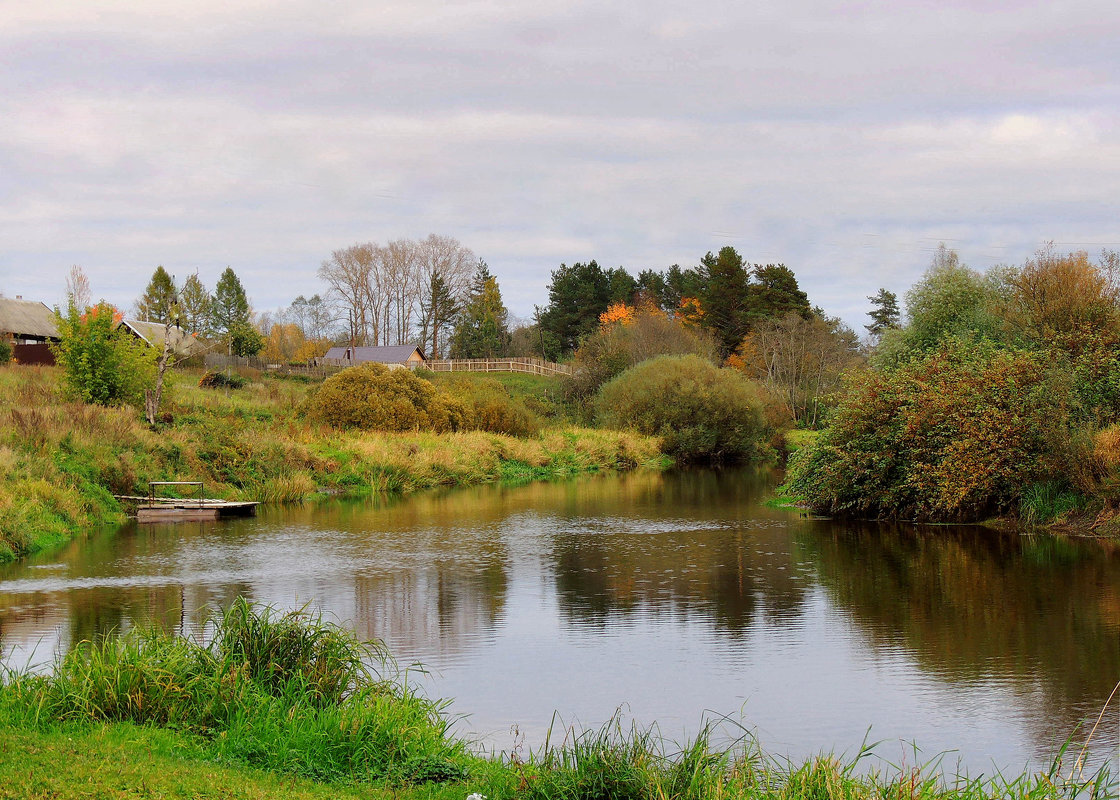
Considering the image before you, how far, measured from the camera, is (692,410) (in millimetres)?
50969

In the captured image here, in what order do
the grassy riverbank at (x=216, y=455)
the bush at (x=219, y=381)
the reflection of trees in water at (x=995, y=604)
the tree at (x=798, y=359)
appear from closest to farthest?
the reflection of trees in water at (x=995, y=604), the grassy riverbank at (x=216, y=455), the bush at (x=219, y=381), the tree at (x=798, y=359)

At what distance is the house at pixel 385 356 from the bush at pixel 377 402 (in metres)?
34.3

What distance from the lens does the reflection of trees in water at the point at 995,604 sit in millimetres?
9844

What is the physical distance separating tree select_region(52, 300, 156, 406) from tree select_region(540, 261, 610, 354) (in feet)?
183

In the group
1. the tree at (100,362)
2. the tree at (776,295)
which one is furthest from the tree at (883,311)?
the tree at (100,362)

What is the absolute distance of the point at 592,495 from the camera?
1281 inches

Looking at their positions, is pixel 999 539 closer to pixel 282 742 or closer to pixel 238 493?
pixel 282 742

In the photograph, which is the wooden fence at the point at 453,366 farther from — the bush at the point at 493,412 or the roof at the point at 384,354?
the bush at the point at 493,412

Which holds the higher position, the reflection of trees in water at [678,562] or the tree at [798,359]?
the tree at [798,359]

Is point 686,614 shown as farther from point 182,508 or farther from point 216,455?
point 216,455

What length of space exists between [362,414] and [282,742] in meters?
33.7

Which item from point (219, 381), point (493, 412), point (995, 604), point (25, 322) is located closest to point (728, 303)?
point (493, 412)

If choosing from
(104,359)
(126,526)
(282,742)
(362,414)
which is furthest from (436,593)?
(362,414)

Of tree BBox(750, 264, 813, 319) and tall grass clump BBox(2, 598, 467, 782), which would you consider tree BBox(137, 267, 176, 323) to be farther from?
tall grass clump BBox(2, 598, 467, 782)
